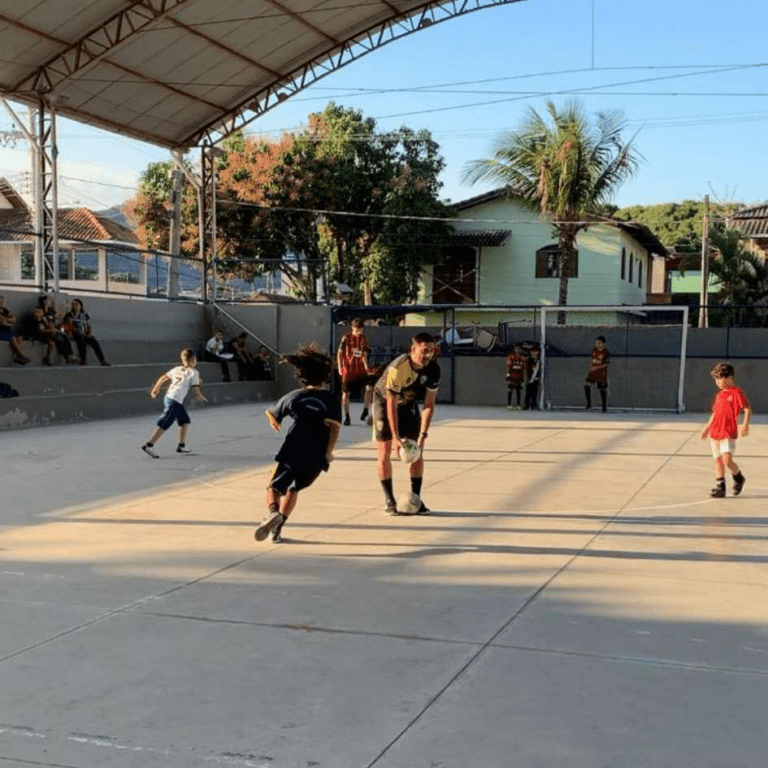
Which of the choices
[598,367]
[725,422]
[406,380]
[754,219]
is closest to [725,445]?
[725,422]

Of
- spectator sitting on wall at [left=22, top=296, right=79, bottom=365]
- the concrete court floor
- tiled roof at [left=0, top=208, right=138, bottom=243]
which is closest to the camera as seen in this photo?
the concrete court floor

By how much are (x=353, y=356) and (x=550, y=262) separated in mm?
26589

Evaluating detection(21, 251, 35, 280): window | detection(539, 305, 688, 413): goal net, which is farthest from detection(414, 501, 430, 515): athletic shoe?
detection(21, 251, 35, 280): window

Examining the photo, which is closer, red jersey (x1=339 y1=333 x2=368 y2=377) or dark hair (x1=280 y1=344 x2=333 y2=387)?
dark hair (x1=280 y1=344 x2=333 y2=387)

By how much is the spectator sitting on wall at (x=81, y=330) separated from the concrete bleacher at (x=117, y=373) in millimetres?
290

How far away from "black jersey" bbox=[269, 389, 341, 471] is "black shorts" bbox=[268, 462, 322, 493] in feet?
0.11

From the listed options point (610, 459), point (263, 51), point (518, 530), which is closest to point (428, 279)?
point (263, 51)

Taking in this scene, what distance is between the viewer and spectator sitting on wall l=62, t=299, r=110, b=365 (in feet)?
69.1

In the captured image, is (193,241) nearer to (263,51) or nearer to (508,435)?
(263,51)

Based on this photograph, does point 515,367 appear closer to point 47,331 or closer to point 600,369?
point 600,369

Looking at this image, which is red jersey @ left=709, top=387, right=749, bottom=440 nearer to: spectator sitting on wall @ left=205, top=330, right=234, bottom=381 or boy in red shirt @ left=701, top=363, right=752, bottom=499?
boy in red shirt @ left=701, top=363, right=752, bottom=499

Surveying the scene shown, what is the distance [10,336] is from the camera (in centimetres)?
1900

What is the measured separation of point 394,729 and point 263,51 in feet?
71.5

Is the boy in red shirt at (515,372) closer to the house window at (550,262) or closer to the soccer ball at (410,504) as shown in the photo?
the soccer ball at (410,504)
